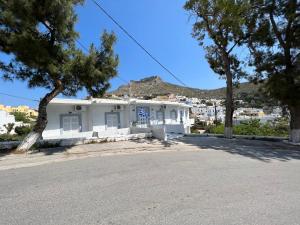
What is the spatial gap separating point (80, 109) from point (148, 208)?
704 inches

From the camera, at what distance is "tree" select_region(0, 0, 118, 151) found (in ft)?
34.9

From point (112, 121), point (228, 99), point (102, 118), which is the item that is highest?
point (228, 99)

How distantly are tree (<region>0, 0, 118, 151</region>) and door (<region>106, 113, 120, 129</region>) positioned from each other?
10660mm

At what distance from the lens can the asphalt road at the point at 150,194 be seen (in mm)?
4520

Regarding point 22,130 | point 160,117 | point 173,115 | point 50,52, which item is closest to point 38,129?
point 50,52

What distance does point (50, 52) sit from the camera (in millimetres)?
11523

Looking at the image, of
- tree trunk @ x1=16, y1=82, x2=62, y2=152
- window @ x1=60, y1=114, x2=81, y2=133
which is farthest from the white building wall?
tree trunk @ x1=16, y1=82, x2=62, y2=152

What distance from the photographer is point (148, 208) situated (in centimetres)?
495

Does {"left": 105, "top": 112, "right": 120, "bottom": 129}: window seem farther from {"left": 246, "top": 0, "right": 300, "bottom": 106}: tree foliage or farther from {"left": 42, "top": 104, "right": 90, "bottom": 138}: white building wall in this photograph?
{"left": 246, "top": 0, "right": 300, "bottom": 106}: tree foliage

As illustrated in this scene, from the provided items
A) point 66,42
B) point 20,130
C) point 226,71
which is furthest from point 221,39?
point 20,130

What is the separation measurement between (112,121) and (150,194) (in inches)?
745

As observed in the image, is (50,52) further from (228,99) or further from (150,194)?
(228,99)

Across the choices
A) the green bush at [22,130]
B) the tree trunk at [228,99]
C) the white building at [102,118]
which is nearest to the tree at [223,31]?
the tree trunk at [228,99]

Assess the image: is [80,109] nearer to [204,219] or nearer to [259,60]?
[259,60]
